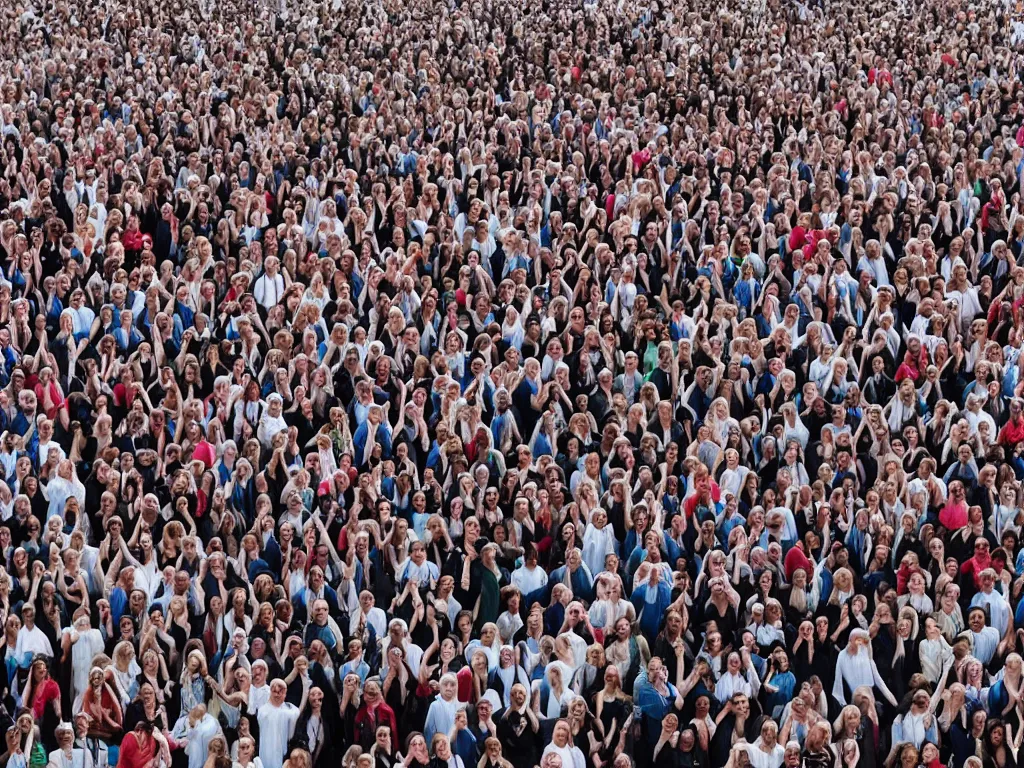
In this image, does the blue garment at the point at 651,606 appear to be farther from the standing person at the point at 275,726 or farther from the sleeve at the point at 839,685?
the standing person at the point at 275,726

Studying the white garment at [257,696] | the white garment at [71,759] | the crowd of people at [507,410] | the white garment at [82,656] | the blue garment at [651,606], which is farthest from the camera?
the blue garment at [651,606]

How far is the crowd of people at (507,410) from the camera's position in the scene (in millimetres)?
17516

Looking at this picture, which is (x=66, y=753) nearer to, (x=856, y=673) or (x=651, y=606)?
(x=651, y=606)

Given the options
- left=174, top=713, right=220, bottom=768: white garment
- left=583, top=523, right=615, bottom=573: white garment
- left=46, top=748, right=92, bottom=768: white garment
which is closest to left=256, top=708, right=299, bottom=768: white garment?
left=174, top=713, right=220, bottom=768: white garment

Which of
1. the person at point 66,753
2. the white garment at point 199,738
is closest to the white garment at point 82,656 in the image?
the person at point 66,753

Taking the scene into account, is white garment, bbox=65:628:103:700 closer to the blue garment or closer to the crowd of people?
the crowd of people

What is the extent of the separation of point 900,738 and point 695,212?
31.5 feet

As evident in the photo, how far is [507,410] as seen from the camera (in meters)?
21.2

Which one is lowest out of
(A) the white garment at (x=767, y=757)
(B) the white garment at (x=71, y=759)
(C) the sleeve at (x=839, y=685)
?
(B) the white garment at (x=71, y=759)

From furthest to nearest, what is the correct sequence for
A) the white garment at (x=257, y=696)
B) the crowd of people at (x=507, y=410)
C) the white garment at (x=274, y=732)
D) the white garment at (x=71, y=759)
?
the crowd of people at (x=507, y=410), the white garment at (x=257, y=696), the white garment at (x=274, y=732), the white garment at (x=71, y=759)

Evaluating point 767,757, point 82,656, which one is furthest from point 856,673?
point 82,656

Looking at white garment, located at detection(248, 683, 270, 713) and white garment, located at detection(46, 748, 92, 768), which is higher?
white garment, located at detection(248, 683, 270, 713)

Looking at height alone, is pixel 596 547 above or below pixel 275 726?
above

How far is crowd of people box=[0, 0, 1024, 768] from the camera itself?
57.5 ft
